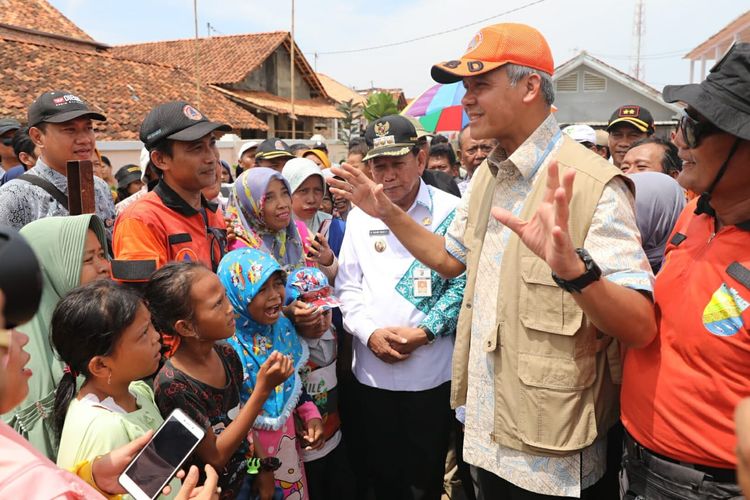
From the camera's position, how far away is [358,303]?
2957 millimetres

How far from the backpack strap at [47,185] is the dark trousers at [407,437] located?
6.56ft

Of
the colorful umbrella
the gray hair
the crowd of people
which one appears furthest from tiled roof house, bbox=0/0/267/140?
the gray hair

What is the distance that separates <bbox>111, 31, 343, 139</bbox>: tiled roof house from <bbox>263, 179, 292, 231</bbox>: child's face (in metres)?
22.7

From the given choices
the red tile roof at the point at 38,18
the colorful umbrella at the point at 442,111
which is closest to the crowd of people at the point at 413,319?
the colorful umbrella at the point at 442,111

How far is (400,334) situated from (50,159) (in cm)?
231

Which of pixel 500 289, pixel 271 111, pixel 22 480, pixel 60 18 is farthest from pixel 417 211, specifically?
pixel 60 18

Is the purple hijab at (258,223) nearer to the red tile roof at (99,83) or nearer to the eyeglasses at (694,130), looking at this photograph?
the eyeglasses at (694,130)

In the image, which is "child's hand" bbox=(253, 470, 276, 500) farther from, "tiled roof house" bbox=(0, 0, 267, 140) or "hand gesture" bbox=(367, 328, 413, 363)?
"tiled roof house" bbox=(0, 0, 267, 140)

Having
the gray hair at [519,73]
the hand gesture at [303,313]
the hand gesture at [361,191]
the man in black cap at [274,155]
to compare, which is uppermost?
the gray hair at [519,73]

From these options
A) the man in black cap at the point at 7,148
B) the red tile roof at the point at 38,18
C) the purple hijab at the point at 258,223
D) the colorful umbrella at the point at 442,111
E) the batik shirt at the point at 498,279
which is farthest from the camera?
the red tile roof at the point at 38,18

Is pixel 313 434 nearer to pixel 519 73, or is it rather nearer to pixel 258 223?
pixel 258 223

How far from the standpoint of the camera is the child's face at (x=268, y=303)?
2.44 meters

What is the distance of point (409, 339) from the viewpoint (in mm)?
2674

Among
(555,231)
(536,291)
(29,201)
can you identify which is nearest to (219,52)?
(29,201)
